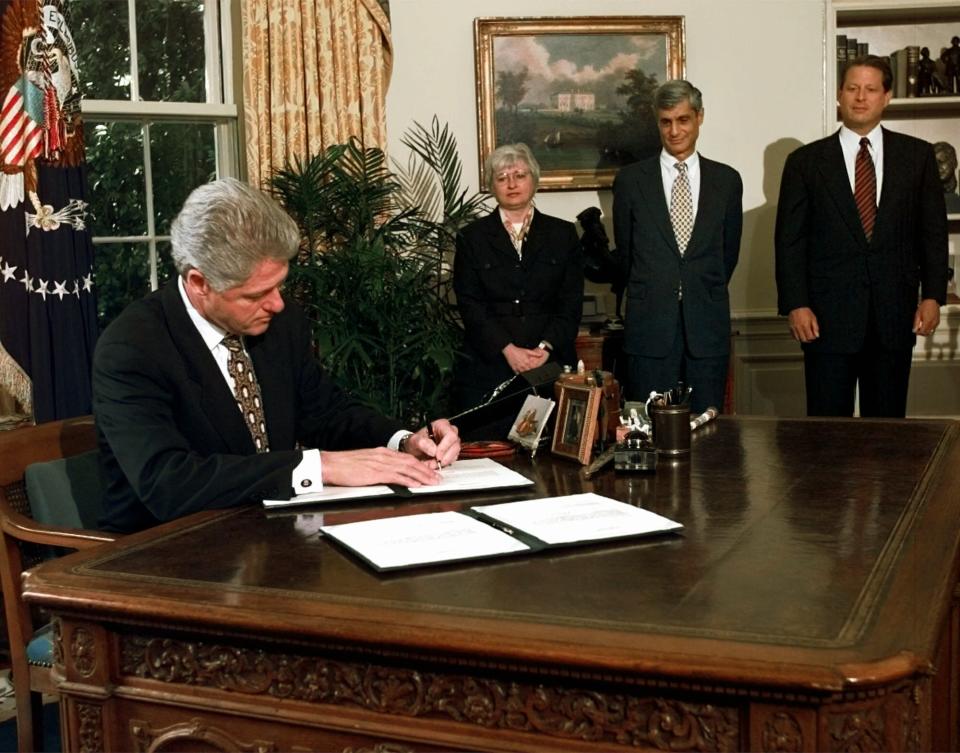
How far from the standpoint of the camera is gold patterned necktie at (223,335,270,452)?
287 cm

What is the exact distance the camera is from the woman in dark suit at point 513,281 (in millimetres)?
5250

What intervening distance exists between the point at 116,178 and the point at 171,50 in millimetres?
714

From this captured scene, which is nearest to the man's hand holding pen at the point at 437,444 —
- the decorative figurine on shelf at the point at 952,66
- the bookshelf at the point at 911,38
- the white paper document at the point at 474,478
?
the white paper document at the point at 474,478

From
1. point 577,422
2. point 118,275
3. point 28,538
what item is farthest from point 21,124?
point 577,422

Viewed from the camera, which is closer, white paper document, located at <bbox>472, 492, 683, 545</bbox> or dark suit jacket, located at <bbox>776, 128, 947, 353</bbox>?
white paper document, located at <bbox>472, 492, 683, 545</bbox>

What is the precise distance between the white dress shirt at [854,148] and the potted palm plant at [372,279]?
1.77 meters

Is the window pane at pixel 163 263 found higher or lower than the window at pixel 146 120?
lower

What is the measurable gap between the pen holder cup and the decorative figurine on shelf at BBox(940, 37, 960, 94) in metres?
4.56

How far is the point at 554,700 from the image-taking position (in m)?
1.67

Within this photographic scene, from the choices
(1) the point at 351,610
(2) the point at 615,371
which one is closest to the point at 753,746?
(1) the point at 351,610

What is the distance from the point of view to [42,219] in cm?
455

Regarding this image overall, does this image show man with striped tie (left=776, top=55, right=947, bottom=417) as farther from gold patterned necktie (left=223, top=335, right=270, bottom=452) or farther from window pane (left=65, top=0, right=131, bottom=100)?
window pane (left=65, top=0, right=131, bottom=100)

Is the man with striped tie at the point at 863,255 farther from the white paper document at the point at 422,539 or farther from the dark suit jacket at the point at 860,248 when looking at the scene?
the white paper document at the point at 422,539

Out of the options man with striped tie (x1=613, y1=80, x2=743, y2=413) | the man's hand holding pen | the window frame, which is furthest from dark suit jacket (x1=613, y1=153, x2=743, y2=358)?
the man's hand holding pen
